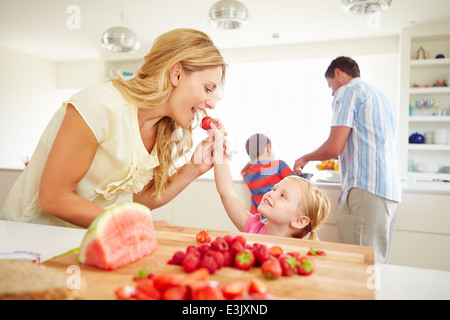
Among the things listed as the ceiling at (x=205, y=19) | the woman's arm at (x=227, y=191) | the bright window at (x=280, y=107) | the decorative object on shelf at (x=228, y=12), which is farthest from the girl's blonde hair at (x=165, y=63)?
the bright window at (x=280, y=107)

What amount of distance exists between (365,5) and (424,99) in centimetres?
361

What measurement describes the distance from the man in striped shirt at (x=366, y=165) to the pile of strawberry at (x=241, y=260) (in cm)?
152

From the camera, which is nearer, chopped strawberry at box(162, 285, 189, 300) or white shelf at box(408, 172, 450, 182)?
chopped strawberry at box(162, 285, 189, 300)

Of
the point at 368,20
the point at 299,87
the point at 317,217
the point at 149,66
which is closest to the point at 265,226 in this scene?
the point at 317,217

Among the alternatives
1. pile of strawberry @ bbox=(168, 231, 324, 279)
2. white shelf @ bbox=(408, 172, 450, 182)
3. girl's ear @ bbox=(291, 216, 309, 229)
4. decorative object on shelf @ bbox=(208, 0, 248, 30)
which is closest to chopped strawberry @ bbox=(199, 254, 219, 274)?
pile of strawberry @ bbox=(168, 231, 324, 279)

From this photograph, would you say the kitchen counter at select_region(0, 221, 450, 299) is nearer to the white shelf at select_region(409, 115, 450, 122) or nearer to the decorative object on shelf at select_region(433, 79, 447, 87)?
the white shelf at select_region(409, 115, 450, 122)

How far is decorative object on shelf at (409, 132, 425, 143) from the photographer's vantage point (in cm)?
552

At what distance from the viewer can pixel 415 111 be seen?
18.5 feet

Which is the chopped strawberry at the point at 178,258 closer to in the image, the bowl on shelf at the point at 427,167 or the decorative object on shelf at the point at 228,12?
the decorative object on shelf at the point at 228,12

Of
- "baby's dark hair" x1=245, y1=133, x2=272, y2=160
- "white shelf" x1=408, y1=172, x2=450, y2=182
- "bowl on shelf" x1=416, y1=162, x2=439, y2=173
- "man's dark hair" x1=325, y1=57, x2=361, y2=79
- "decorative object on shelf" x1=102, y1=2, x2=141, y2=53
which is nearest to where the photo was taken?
"man's dark hair" x1=325, y1=57, x2=361, y2=79

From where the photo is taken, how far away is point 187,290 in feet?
2.06

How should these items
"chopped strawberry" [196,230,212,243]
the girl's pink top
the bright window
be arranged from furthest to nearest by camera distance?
1. the bright window
2. the girl's pink top
3. "chopped strawberry" [196,230,212,243]
